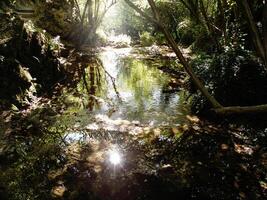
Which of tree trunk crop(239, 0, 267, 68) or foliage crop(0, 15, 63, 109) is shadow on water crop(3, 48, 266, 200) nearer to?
foliage crop(0, 15, 63, 109)

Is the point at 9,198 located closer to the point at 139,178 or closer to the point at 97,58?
the point at 139,178

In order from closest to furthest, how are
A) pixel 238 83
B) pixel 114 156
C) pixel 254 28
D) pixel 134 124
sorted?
1. pixel 254 28
2. pixel 114 156
3. pixel 134 124
4. pixel 238 83

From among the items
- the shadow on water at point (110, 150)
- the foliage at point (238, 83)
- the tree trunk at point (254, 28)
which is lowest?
the shadow on water at point (110, 150)

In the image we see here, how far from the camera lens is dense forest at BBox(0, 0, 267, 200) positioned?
4.18m

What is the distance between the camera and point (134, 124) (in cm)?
636

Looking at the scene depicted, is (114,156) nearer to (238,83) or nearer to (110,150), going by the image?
(110,150)

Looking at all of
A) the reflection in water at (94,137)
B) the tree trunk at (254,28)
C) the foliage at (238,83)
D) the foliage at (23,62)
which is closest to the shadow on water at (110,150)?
the reflection in water at (94,137)

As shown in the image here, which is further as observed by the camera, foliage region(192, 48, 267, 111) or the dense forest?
foliage region(192, 48, 267, 111)

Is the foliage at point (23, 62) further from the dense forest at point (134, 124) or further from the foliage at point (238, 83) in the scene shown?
the foliage at point (238, 83)

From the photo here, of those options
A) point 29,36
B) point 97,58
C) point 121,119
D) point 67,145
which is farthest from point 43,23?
point 67,145

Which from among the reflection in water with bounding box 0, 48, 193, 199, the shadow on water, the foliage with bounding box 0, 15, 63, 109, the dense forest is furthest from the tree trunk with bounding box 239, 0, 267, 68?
the foliage with bounding box 0, 15, 63, 109

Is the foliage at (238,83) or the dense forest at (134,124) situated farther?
the foliage at (238,83)

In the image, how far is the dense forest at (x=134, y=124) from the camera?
4.18 m

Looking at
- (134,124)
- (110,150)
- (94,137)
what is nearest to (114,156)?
(110,150)
